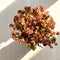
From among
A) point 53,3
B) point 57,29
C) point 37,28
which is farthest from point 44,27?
point 53,3

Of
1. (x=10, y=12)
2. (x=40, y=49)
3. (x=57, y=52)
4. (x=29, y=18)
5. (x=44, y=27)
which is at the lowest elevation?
(x=57, y=52)

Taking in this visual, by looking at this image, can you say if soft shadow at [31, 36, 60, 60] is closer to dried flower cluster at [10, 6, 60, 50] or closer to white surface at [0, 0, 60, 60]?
white surface at [0, 0, 60, 60]

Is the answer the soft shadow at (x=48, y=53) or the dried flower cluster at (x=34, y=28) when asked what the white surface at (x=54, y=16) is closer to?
the soft shadow at (x=48, y=53)

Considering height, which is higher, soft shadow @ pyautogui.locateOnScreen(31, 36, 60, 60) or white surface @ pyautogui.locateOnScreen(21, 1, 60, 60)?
white surface @ pyautogui.locateOnScreen(21, 1, 60, 60)

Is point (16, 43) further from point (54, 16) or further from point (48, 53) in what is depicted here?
point (54, 16)

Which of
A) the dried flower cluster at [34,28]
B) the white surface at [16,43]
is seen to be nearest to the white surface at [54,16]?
the white surface at [16,43]

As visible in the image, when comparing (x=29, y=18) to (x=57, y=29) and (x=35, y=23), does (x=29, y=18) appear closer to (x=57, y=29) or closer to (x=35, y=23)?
(x=35, y=23)

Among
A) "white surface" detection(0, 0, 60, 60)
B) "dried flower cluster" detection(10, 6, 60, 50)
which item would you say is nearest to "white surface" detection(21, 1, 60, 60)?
"white surface" detection(0, 0, 60, 60)

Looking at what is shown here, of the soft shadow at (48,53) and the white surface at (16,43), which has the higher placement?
the white surface at (16,43)
